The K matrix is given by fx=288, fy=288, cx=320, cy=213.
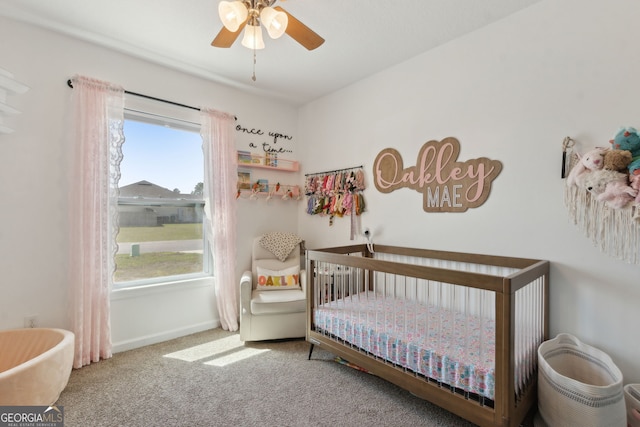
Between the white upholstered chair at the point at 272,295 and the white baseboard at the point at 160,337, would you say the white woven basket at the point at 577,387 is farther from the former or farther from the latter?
the white baseboard at the point at 160,337

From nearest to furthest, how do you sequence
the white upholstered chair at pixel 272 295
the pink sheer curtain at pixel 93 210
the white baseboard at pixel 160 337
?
the pink sheer curtain at pixel 93 210 < the white baseboard at pixel 160 337 < the white upholstered chair at pixel 272 295

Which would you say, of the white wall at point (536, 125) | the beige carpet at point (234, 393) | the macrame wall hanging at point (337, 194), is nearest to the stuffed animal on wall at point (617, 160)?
the white wall at point (536, 125)

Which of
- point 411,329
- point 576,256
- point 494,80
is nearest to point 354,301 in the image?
point 411,329

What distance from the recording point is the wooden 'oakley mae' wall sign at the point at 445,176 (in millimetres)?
2109

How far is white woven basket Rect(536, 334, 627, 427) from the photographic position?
1.30 meters

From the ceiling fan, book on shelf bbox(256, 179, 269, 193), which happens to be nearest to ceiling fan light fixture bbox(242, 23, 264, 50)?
the ceiling fan

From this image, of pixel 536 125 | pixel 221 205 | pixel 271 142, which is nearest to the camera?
pixel 536 125

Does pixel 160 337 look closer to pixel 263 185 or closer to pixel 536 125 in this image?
pixel 263 185

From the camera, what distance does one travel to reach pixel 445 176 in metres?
2.30

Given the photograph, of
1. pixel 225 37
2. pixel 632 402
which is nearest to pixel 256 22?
pixel 225 37

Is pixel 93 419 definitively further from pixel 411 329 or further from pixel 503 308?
pixel 503 308

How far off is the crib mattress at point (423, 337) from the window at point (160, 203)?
5.08ft

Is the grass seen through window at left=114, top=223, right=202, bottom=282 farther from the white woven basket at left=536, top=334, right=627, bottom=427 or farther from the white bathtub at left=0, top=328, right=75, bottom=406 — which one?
the white woven basket at left=536, top=334, right=627, bottom=427

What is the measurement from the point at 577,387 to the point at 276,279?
232 cm
